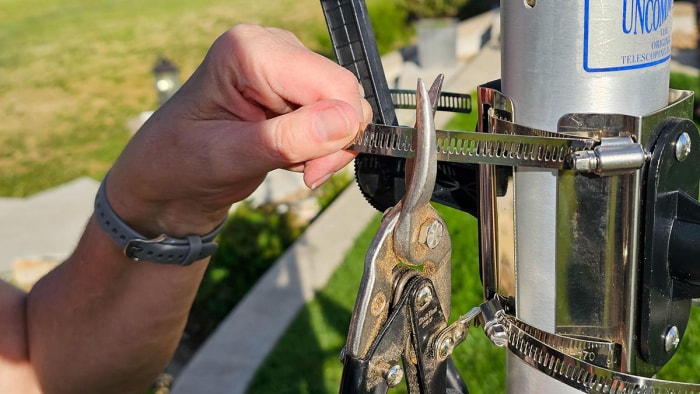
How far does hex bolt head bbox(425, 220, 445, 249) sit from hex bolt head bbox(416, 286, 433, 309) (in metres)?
0.06

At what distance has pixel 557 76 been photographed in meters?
0.97

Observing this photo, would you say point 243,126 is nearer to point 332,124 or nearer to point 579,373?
point 332,124

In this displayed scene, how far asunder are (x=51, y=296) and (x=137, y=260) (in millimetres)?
317

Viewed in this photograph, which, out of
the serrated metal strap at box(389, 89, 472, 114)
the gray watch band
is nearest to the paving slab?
the gray watch band

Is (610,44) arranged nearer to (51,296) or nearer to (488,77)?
(51,296)

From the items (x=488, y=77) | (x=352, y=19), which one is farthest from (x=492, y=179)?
(x=488, y=77)

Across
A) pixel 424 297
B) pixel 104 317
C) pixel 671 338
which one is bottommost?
pixel 104 317

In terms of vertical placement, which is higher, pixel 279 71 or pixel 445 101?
pixel 279 71

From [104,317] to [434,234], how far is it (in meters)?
0.82

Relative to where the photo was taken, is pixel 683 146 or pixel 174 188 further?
pixel 174 188

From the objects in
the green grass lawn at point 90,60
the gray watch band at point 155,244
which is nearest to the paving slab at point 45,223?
the green grass lawn at point 90,60

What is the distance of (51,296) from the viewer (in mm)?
1645

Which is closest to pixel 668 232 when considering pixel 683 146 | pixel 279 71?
pixel 683 146

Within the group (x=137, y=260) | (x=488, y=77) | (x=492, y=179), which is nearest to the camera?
(x=492, y=179)
